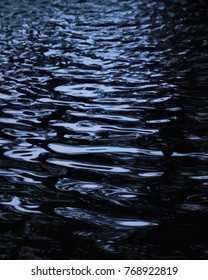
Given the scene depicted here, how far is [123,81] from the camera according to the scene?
27.2 ft

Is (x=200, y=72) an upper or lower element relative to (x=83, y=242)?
upper

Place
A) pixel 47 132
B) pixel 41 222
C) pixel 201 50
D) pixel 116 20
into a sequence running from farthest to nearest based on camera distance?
1. pixel 116 20
2. pixel 201 50
3. pixel 47 132
4. pixel 41 222

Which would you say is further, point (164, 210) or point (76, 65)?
point (76, 65)

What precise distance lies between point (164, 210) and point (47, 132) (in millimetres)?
2319

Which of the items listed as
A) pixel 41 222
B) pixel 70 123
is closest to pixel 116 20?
pixel 70 123

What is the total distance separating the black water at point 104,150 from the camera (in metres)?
3.85

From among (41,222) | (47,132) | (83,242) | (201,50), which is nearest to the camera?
(83,242)

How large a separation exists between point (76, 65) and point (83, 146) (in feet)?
14.3

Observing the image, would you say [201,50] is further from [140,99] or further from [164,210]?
[164,210]

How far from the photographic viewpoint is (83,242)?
3.79m

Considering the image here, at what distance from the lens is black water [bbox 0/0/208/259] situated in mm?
3846

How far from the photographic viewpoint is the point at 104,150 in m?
5.37

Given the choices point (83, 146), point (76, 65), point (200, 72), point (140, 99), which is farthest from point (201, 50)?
point (83, 146)

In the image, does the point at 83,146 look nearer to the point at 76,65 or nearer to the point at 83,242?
the point at 83,242
